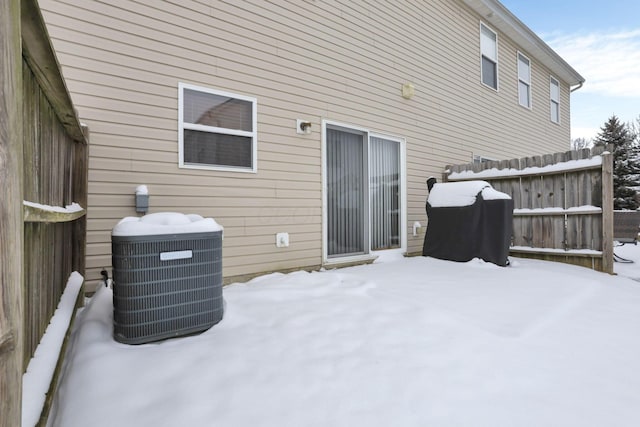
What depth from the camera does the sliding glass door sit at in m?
4.51

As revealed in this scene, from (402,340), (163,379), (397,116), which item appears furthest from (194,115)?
(397,116)

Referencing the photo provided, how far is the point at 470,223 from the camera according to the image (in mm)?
4465

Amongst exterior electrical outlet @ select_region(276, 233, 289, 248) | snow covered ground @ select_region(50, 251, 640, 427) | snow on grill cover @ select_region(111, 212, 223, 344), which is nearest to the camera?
snow covered ground @ select_region(50, 251, 640, 427)

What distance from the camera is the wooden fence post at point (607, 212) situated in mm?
4207

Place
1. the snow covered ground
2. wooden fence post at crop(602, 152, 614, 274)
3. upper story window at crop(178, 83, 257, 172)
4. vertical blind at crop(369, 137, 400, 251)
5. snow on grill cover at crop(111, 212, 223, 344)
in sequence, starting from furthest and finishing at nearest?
vertical blind at crop(369, 137, 400, 251)
wooden fence post at crop(602, 152, 614, 274)
upper story window at crop(178, 83, 257, 172)
snow on grill cover at crop(111, 212, 223, 344)
the snow covered ground

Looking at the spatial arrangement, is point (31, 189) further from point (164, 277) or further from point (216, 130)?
point (216, 130)

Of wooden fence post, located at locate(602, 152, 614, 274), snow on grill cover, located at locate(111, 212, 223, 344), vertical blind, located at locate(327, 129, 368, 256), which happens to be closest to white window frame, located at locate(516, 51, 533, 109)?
wooden fence post, located at locate(602, 152, 614, 274)

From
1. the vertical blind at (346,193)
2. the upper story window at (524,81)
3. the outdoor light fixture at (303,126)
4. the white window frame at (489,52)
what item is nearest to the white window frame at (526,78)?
the upper story window at (524,81)

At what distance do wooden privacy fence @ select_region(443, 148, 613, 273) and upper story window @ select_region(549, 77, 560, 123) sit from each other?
20.3 ft

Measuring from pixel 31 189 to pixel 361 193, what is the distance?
3.88 metres

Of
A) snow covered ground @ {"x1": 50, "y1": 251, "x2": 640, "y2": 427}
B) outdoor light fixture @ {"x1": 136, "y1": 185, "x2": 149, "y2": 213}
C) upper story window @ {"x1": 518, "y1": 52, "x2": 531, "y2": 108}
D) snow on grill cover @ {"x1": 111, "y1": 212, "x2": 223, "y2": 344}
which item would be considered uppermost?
upper story window @ {"x1": 518, "y1": 52, "x2": 531, "y2": 108}

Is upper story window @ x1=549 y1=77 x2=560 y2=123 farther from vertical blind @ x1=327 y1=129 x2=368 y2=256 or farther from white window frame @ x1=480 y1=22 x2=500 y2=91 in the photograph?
vertical blind @ x1=327 y1=129 x2=368 y2=256

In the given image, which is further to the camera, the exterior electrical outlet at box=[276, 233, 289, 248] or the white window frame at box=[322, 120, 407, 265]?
Result: the white window frame at box=[322, 120, 407, 265]

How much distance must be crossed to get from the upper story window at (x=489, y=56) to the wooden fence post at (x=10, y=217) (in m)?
7.97
